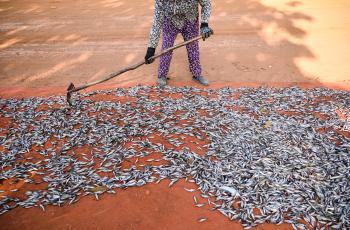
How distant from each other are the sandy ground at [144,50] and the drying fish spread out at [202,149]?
14.6 inches

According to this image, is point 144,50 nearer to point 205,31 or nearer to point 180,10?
point 180,10

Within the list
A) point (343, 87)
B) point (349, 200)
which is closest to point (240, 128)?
point (349, 200)

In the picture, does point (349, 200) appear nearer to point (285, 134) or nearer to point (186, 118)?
point (285, 134)

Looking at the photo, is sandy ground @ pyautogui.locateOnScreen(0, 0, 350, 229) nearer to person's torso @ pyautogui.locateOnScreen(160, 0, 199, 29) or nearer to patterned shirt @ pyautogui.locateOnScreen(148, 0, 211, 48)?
patterned shirt @ pyautogui.locateOnScreen(148, 0, 211, 48)

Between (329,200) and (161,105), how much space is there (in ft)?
11.7

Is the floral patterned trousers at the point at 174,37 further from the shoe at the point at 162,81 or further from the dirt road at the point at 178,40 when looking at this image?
the dirt road at the point at 178,40

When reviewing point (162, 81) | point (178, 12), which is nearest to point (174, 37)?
point (178, 12)

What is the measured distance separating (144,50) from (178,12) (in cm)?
290

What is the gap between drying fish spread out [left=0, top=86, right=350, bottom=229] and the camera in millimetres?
3930

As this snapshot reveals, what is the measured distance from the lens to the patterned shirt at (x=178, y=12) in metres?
5.95

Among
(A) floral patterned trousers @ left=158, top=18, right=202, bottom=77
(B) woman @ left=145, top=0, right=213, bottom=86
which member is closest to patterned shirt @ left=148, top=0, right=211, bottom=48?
(B) woman @ left=145, top=0, right=213, bottom=86

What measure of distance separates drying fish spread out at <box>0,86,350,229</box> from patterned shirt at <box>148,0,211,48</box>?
1.54 metres

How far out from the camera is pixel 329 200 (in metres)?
3.86

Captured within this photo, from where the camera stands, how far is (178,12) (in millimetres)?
6016
